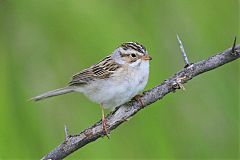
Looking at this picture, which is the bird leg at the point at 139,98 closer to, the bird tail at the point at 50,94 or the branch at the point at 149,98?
the branch at the point at 149,98

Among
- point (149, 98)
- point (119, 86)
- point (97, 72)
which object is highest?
point (97, 72)

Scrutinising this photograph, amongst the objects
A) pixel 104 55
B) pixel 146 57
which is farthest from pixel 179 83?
pixel 104 55

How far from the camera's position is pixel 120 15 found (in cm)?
441

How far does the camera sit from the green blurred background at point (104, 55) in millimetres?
4172

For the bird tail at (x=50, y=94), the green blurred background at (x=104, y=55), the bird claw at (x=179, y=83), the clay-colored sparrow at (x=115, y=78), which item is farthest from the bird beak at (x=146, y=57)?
the bird claw at (x=179, y=83)

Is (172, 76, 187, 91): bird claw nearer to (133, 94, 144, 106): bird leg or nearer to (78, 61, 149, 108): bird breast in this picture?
(133, 94, 144, 106): bird leg

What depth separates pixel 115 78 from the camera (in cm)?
435

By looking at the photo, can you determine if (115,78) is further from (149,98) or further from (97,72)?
(149,98)

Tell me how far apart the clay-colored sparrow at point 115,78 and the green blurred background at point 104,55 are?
54 millimetres

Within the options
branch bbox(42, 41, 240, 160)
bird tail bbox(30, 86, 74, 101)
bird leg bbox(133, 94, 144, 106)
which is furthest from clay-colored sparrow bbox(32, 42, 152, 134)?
branch bbox(42, 41, 240, 160)

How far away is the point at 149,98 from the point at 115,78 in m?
0.76

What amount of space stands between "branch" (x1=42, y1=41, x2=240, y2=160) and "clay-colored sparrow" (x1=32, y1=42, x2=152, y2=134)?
44cm

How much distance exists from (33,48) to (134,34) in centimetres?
56

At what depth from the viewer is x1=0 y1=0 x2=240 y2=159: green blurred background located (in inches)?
164
